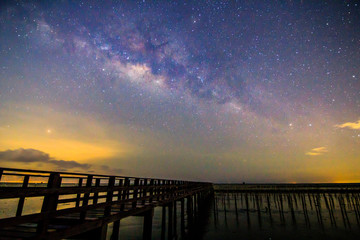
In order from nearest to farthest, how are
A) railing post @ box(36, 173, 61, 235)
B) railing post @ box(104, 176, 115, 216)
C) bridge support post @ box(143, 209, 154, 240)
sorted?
railing post @ box(36, 173, 61, 235) < railing post @ box(104, 176, 115, 216) < bridge support post @ box(143, 209, 154, 240)

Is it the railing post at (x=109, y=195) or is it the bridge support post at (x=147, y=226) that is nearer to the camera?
the railing post at (x=109, y=195)

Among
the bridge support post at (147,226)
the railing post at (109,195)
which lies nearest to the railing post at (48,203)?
the railing post at (109,195)

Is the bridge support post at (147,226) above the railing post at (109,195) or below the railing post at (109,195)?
below

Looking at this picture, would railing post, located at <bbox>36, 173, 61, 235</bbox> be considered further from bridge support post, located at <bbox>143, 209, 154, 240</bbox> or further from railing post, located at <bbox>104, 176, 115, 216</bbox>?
bridge support post, located at <bbox>143, 209, 154, 240</bbox>

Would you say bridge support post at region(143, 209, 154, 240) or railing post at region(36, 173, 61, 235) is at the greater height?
railing post at region(36, 173, 61, 235)

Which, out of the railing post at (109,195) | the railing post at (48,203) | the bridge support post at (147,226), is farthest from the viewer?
the bridge support post at (147,226)

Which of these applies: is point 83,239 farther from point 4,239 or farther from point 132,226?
point 132,226

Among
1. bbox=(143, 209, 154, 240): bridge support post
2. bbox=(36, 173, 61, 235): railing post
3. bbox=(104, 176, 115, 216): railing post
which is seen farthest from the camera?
bbox=(143, 209, 154, 240): bridge support post

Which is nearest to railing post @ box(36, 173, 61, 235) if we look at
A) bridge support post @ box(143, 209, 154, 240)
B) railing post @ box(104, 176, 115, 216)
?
railing post @ box(104, 176, 115, 216)

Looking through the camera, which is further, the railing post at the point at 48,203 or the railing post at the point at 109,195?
the railing post at the point at 109,195

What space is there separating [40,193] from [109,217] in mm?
2651

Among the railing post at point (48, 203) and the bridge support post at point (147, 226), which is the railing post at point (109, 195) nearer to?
the railing post at point (48, 203)

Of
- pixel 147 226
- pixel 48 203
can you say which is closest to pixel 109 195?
pixel 48 203

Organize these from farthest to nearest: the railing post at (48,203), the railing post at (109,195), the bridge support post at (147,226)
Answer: the bridge support post at (147,226), the railing post at (109,195), the railing post at (48,203)
